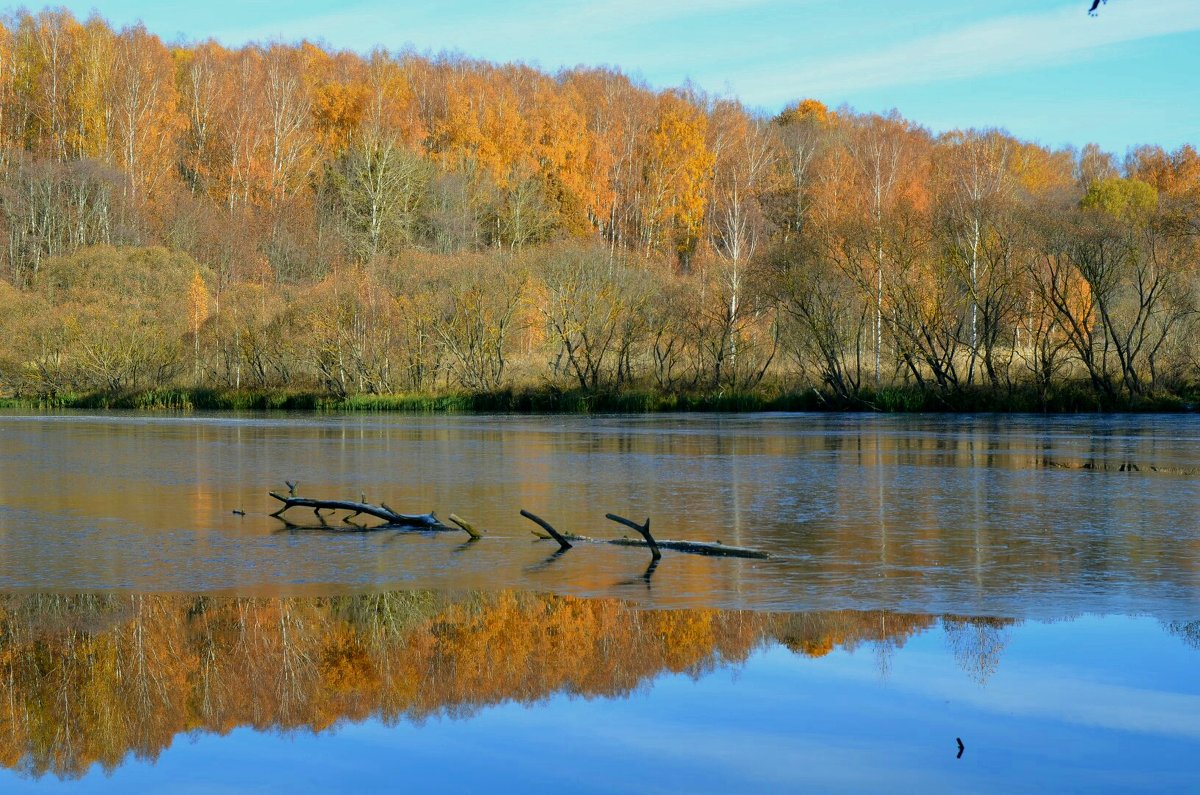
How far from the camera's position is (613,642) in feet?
29.1

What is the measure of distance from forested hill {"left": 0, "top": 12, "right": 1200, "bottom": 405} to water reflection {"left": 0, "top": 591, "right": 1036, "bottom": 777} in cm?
2857

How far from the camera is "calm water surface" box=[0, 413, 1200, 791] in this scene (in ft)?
21.7

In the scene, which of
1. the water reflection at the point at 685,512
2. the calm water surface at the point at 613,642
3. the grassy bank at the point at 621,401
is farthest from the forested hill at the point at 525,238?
the calm water surface at the point at 613,642

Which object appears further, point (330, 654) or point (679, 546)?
point (679, 546)

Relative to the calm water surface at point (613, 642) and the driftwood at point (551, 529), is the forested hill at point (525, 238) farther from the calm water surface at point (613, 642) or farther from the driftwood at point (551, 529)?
the driftwood at point (551, 529)

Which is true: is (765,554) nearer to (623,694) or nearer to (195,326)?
(623,694)

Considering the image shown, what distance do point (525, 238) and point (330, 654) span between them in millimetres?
60352

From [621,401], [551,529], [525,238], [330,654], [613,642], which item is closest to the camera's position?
[330,654]

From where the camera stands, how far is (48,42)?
79.2 metres

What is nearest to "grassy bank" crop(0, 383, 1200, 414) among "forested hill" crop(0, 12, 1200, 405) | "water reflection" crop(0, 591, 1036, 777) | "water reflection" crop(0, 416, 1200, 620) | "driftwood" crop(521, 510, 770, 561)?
"forested hill" crop(0, 12, 1200, 405)

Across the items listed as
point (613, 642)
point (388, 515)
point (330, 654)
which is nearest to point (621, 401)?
point (388, 515)

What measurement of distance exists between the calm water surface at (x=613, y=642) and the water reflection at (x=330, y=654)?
3 centimetres

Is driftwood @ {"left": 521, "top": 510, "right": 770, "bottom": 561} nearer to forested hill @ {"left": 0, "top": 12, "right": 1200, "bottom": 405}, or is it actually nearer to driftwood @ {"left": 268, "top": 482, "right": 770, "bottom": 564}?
driftwood @ {"left": 268, "top": 482, "right": 770, "bottom": 564}

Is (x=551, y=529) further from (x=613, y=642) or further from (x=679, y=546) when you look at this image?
(x=613, y=642)
